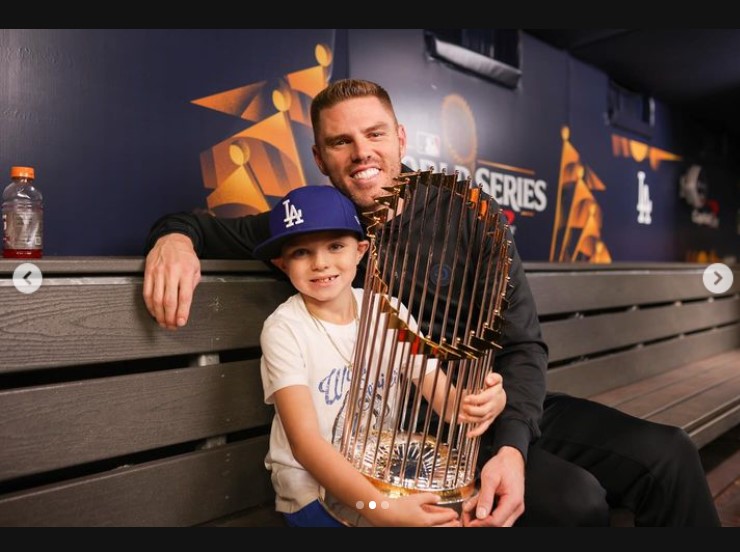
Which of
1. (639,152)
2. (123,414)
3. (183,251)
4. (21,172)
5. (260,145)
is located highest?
(639,152)

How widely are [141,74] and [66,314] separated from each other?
1.15 meters

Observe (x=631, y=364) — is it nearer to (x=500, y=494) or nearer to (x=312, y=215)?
(x=500, y=494)

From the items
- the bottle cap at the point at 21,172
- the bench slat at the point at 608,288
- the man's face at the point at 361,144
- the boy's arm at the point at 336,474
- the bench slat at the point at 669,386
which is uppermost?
Answer: the man's face at the point at 361,144

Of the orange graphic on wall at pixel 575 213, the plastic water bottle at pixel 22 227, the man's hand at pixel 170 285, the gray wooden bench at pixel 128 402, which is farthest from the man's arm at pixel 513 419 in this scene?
the orange graphic on wall at pixel 575 213

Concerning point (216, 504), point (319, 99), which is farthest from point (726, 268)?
point (216, 504)

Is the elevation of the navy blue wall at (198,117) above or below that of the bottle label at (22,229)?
above

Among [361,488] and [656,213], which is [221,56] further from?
[656,213]

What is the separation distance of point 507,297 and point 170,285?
2.29 ft

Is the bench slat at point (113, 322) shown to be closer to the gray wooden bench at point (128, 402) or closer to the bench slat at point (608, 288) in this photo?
the gray wooden bench at point (128, 402)

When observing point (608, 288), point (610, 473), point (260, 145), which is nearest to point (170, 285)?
point (610, 473)

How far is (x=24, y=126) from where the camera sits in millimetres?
1746

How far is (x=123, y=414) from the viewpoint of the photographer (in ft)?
4.00

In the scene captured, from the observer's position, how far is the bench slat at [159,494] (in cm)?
112

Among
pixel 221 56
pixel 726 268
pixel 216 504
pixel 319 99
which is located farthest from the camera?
pixel 726 268
